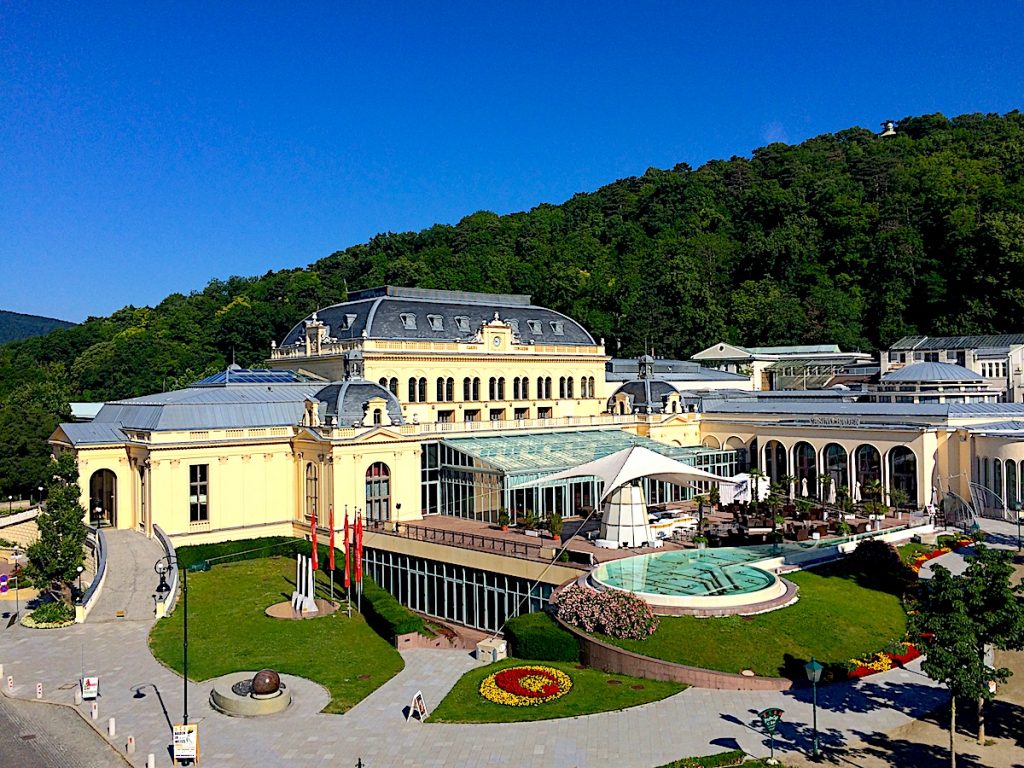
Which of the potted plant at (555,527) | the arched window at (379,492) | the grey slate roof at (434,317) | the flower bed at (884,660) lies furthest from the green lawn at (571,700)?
the grey slate roof at (434,317)

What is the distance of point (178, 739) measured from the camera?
67.5 ft

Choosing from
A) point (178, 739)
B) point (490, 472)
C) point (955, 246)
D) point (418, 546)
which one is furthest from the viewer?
point (955, 246)

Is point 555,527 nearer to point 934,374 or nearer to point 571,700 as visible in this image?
point 571,700

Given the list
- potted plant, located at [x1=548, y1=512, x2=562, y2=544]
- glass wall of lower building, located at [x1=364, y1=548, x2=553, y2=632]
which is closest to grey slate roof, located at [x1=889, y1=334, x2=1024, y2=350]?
potted plant, located at [x1=548, y1=512, x2=562, y2=544]

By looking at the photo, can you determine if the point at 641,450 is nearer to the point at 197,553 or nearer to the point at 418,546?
the point at 418,546

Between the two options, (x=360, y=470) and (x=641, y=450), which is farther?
(x=360, y=470)

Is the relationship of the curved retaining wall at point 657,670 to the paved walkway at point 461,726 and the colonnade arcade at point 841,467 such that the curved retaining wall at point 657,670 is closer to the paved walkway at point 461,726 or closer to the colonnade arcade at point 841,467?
the paved walkway at point 461,726

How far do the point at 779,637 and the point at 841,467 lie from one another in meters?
28.4

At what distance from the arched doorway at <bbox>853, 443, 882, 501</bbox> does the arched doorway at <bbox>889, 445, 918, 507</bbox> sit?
84 cm

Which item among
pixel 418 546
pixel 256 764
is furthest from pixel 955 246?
pixel 256 764

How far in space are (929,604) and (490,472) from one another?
27025mm

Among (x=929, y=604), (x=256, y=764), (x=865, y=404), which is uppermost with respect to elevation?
(x=865, y=404)

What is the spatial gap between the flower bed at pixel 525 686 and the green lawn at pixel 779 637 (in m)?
2.57

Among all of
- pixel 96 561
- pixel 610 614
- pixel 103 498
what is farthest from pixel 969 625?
pixel 103 498
